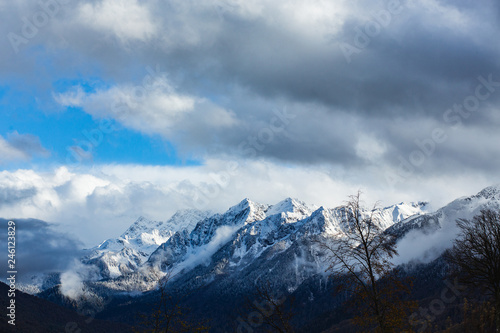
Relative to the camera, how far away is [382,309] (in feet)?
70.4

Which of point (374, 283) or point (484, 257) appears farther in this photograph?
point (484, 257)

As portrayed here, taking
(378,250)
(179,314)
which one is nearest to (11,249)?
(179,314)

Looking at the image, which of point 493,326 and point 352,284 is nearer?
point 352,284

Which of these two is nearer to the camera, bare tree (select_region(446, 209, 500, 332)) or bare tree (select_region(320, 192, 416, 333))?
bare tree (select_region(320, 192, 416, 333))

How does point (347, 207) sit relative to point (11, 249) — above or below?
below

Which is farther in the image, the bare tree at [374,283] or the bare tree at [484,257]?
the bare tree at [484,257]

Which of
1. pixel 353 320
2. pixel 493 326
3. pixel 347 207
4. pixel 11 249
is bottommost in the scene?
pixel 493 326

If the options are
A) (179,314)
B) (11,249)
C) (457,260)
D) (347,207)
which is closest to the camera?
(347,207)

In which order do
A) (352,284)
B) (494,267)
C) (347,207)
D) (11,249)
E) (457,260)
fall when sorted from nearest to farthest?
(352,284) → (347,207) → (494,267) → (457,260) → (11,249)

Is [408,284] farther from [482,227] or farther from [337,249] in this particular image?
[482,227]

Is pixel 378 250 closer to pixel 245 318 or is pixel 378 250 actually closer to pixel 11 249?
pixel 245 318

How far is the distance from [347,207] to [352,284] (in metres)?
4.32

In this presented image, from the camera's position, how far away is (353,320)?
21.8m

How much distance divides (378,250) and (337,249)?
3.52 m
